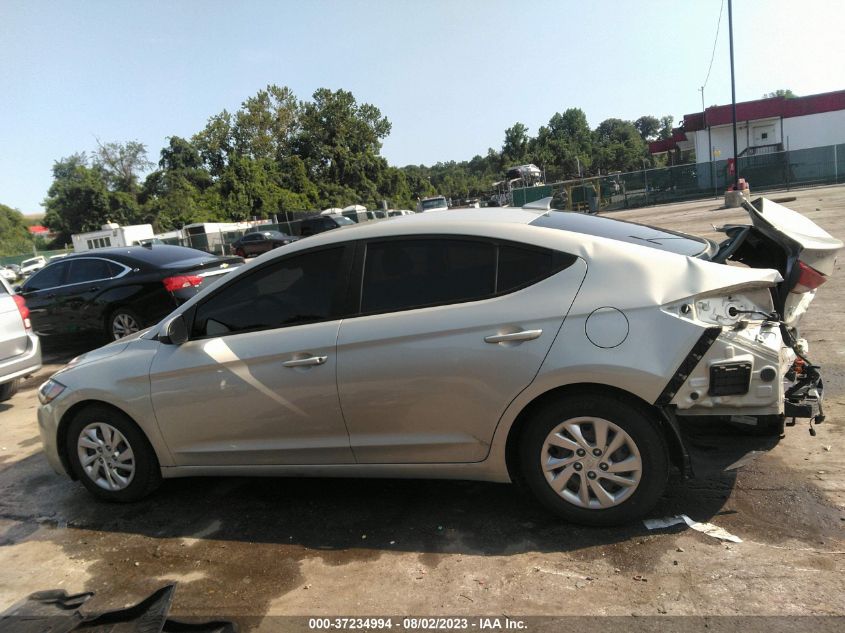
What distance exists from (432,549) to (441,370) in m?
0.95

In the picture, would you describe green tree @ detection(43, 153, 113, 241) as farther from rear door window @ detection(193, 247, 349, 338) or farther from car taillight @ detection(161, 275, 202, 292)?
rear door window @ detection(193, 247, 349, 338)

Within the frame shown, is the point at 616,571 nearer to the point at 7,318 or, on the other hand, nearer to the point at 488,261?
the point at 488,261

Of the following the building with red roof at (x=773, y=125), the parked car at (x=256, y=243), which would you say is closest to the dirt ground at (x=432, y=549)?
the parked car at (x=256, y=243)

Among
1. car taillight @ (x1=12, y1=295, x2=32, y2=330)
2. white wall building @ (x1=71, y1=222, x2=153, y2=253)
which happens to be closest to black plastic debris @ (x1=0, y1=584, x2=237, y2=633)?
car taillight @ (x1=12, y1=295, x2=32, y2=330)

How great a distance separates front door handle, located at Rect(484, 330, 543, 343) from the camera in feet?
10.3

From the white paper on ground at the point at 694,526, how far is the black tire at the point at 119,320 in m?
7.57

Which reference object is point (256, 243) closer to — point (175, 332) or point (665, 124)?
point (175, 332)

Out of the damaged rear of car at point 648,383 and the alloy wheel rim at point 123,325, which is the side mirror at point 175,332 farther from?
the alloy wheel rim at point 123,325

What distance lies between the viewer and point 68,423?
4219 mm

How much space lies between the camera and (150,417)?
3938 mm

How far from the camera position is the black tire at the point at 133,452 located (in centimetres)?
404

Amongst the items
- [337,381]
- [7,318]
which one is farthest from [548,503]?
[7,318]

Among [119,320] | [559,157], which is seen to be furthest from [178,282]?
[559,157]

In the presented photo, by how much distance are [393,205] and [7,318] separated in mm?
60414
